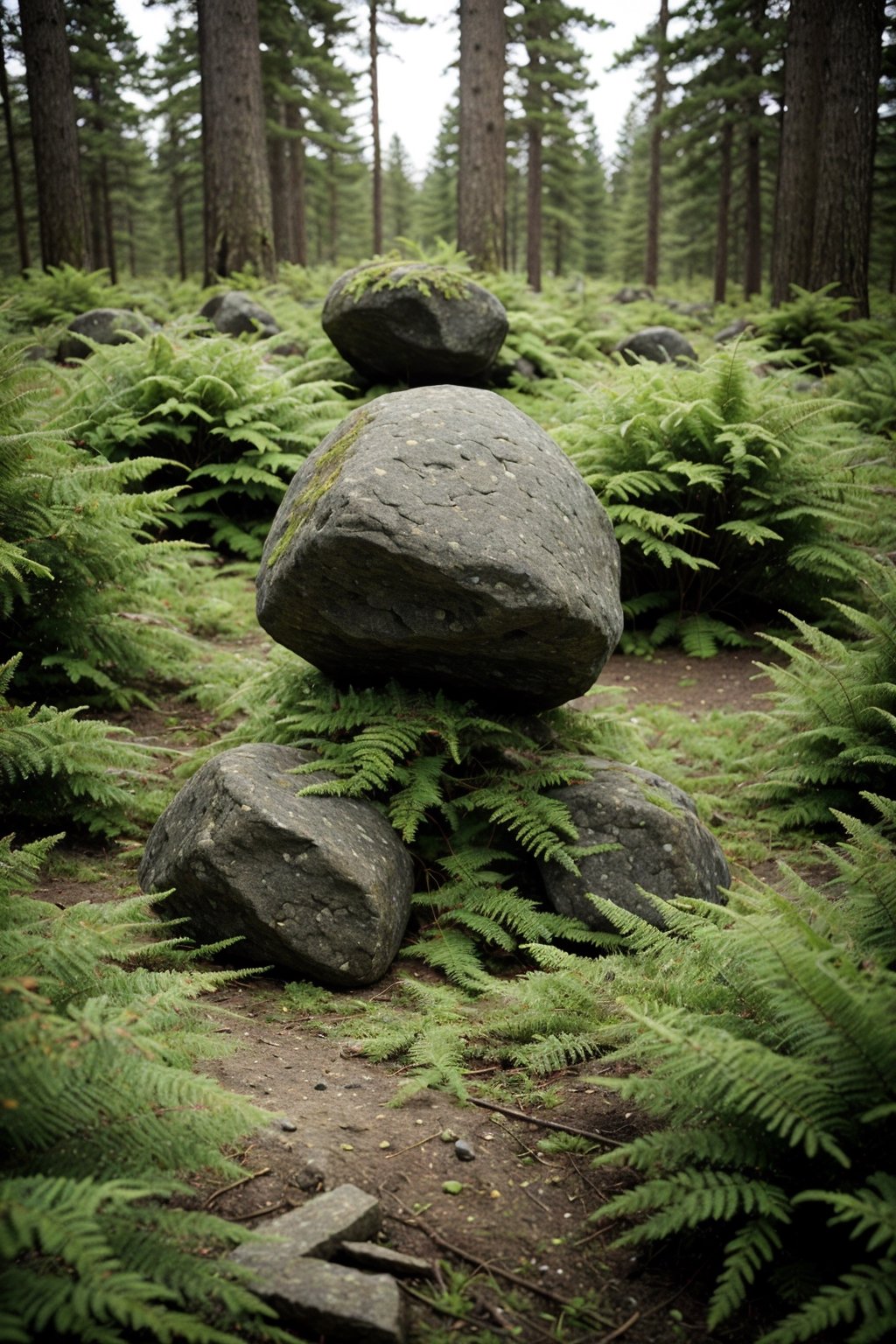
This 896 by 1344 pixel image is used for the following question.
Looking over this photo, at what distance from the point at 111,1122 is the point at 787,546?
726 cm

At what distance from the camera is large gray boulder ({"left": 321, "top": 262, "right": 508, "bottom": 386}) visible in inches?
365

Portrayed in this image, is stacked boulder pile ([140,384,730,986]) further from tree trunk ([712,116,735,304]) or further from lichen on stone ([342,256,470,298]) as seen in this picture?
tree trunk ([712,116,735,304])

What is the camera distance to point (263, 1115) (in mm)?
2209

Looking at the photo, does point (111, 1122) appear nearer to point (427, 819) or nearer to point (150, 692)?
point (427, 819)

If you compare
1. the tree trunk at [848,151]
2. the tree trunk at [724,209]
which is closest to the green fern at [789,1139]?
the tree trunk at [848,151]

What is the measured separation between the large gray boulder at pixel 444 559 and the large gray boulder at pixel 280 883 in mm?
977

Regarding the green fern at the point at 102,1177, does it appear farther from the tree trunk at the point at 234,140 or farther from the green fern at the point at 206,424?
the tree trunk at the point at 234,140

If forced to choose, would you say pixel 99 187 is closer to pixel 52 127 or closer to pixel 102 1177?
pixel 52 127

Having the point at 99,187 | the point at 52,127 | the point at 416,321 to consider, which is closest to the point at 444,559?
the point at 416,321

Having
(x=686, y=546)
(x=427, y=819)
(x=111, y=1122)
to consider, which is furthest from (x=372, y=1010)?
(x=686, y=546)

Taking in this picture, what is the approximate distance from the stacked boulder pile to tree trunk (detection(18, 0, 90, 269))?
14.0 m

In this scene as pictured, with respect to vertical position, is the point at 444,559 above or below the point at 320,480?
below

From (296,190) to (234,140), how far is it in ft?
60.2

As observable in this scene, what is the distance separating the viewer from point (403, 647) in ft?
14.3
